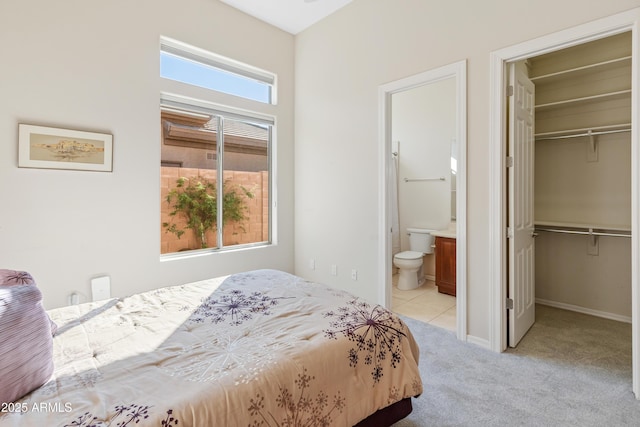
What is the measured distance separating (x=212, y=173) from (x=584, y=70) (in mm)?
3839

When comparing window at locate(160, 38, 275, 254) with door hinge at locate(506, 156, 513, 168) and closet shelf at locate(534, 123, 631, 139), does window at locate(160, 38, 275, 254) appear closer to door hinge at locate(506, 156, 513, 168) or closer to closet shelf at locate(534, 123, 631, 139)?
door hinge at locate(506, 156, 513, 168)

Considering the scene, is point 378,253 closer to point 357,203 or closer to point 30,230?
point 357,203

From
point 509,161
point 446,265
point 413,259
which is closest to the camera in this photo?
point 509,161

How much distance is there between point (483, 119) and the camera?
2568mm

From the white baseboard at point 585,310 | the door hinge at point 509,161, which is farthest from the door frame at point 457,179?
the white baseboard at point 585,310

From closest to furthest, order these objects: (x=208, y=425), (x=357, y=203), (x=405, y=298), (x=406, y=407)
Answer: (x=208, y=425), (x=406, y=407), (x=357, y=203), (x=405, y=298)

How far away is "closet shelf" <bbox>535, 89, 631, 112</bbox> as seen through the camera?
9.75 ft

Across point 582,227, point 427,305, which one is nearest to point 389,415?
point 427,305

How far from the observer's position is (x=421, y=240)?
15.2 feet

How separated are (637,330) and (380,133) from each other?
92.4 inches

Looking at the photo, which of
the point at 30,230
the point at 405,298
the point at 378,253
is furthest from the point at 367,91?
the point at 30,230

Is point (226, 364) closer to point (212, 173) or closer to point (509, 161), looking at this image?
point (509, 161)

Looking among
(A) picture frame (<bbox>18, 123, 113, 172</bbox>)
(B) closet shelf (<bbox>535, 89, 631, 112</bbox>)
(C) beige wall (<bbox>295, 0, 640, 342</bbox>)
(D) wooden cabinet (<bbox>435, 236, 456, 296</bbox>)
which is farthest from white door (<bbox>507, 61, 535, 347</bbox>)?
(A) picture frame (<bbox>18, 123, 113, 172</bbox>)

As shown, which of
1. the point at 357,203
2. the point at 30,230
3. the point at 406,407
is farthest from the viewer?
the point at 357,203
